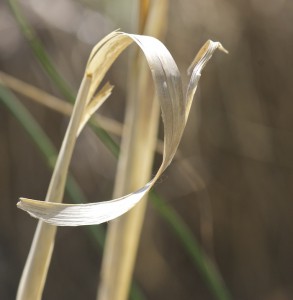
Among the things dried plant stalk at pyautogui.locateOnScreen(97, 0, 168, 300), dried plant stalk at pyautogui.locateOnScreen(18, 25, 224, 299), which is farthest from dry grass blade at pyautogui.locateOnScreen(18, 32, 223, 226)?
dried plant stalk at pyautogui.locateOnScreen(97, 0, 168, 300)

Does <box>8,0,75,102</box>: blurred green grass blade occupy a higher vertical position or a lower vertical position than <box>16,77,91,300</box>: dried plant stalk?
higher

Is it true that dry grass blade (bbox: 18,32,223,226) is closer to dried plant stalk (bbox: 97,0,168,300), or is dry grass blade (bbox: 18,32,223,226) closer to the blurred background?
dried plant stalk (bbox: 97,0,168,300)

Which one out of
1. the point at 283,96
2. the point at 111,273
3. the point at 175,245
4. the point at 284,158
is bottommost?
the point at 111,273

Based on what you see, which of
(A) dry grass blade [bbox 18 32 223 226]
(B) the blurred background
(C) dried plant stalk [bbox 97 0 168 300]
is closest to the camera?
(A) dry grass blade [bbox 18 32 223 226]

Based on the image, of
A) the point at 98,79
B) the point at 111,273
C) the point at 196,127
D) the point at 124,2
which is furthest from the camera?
the point at 196,127

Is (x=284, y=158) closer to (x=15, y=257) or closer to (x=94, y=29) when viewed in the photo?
(x=94, y=29)

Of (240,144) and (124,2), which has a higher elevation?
(124,2)

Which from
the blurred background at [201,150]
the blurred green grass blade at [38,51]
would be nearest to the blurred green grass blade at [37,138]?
the blurred green grass blade at [38,51]

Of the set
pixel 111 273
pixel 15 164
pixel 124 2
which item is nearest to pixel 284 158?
pixel 124 2
